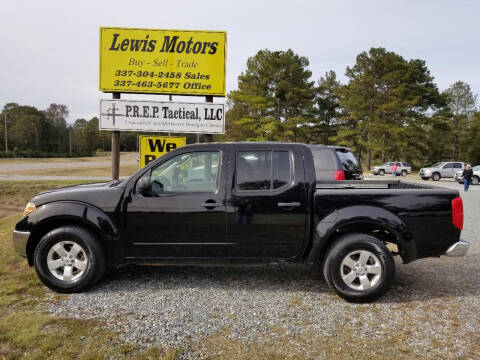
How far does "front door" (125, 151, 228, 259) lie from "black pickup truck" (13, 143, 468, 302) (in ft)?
0.04

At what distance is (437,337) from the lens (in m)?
2.93

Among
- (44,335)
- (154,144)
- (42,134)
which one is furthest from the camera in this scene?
(42,134)

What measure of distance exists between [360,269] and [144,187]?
Answer: 2732mm

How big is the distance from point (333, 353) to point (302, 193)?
5.65 ft

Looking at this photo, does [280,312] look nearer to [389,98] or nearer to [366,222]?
[366,222]

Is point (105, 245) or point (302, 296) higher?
point (105, 245)

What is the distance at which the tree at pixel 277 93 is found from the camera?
123ft

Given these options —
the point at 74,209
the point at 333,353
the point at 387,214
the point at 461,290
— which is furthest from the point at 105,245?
the point at 461,290

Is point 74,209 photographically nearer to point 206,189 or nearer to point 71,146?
point 206,189

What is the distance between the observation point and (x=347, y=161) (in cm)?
795

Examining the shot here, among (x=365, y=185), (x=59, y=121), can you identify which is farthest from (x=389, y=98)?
(x=59, y=121)

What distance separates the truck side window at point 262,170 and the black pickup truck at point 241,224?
1 cm

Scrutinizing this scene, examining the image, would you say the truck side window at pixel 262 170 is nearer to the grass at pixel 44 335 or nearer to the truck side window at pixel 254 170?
the truck side window at pixel 254 170

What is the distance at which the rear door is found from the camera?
375cm
